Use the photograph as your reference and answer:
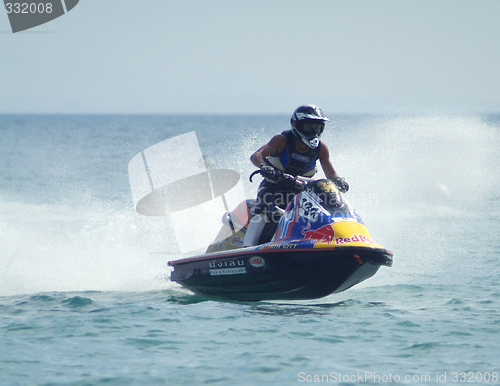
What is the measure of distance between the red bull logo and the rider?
779 mm

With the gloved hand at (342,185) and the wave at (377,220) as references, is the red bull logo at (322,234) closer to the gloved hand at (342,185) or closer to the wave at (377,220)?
the gloved hand at (342,185)

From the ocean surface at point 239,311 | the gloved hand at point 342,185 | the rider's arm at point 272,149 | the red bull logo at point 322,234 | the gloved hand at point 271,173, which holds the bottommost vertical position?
the ocean surface at point 239,311

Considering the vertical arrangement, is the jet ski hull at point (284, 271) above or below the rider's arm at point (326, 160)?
below

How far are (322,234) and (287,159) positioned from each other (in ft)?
4.04

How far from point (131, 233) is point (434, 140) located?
1153 centimetres

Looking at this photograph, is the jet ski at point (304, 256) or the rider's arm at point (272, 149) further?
the rider's arm at point (272, 149)

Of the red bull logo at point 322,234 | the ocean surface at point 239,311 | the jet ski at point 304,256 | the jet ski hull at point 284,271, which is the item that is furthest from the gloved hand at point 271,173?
the ocean surface at point 239,311

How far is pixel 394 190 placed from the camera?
15.9 m

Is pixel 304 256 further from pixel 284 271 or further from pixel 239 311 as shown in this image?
pixel 239 311

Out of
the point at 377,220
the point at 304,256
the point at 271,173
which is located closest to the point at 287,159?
the point at 271,173

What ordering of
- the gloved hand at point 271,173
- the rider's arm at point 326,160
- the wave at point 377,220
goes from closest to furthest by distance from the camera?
the gloved hand at point 271,173 < the rider's arm at point 326,160 < the wave at point 377,220

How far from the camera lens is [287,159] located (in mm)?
6945

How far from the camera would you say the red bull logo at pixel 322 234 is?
5992 mm

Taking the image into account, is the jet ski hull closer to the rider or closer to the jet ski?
the jet ski
